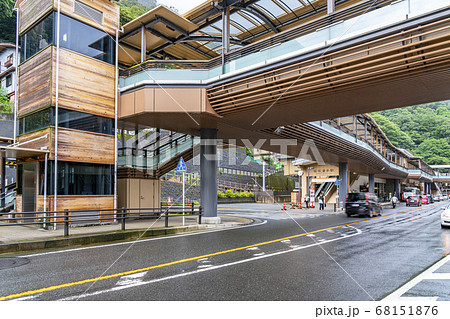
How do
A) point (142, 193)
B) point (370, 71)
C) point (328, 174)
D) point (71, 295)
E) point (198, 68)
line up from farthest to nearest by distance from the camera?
point (328, 174) < point (142, 193) < point (198, 68) < point (370, 71) < point (71, 295)

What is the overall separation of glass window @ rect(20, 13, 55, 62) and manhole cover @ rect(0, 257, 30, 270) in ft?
31.4

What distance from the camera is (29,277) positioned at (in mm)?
6445

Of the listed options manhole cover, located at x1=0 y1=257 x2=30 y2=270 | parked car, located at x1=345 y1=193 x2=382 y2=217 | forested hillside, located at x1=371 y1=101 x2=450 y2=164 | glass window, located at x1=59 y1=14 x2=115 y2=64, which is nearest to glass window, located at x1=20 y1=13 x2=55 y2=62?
glass window, located at x1=59 y1=14 x2=115 y2=64

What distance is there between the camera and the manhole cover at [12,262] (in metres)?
7.39

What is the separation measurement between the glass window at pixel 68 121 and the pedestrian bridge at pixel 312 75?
1179 millimetres

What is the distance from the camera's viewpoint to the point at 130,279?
6277mm

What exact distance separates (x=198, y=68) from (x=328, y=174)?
97.9 ft

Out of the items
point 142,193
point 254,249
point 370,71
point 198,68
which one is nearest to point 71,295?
point 254,249

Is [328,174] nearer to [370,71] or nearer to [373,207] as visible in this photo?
[373,207]

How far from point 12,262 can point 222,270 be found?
5117 millimetres

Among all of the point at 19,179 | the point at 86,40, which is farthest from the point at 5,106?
the point at 86,40

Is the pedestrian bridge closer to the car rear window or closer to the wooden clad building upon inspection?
the wooden clad building

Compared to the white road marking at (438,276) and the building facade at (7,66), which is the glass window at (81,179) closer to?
the white road marking at (438,276)

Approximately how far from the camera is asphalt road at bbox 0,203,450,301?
5.44 metres
